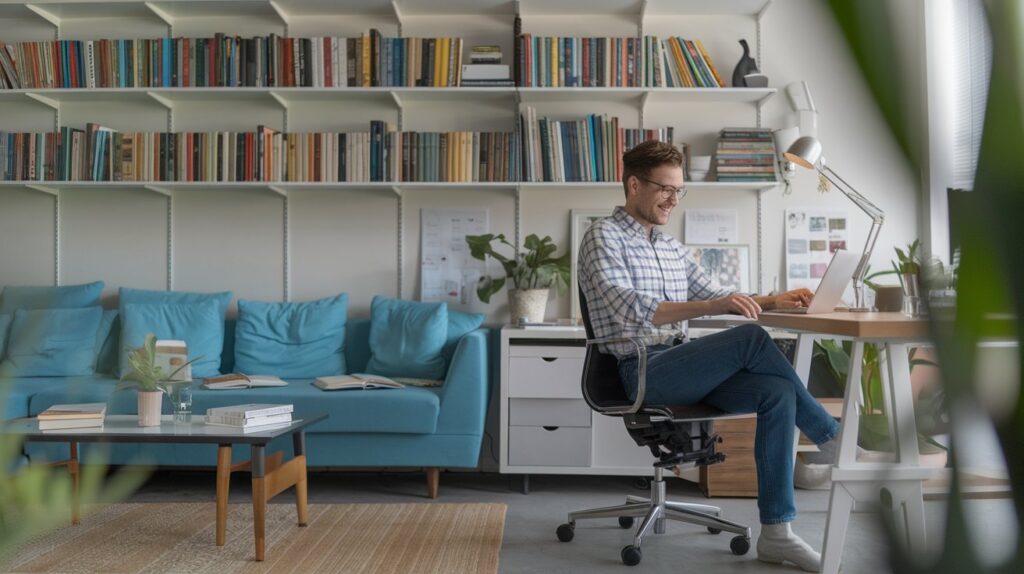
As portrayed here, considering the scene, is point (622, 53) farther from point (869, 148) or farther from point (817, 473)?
point (869, 148)

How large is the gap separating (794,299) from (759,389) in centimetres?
29

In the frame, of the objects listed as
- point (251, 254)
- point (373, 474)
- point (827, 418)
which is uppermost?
point (251, 254)

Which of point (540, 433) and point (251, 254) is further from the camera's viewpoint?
point (251, 254)

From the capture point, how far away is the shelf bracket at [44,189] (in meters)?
4.15

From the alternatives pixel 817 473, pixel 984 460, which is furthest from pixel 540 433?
pixel 984 460

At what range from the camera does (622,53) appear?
3.99 meters

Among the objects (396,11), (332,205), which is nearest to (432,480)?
(332,205)

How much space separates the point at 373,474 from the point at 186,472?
0.86m

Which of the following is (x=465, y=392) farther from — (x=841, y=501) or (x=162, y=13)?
(x=162, y=13)

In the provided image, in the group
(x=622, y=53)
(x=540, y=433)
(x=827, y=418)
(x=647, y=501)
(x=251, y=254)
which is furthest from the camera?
(x=251, y=254)

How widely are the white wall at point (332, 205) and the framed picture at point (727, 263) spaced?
54 millimetres

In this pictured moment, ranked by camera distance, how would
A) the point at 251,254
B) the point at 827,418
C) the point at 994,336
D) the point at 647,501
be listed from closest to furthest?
the point at 994,336 < the point at 827,418 < the point at 647,501 < the point at 251,254

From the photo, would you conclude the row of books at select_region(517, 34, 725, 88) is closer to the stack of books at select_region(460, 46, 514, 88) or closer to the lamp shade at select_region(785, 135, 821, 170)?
the stack of books at select_region(460, 46, 514, 88)

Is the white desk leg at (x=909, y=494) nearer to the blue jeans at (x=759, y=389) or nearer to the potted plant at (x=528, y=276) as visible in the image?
the blue jeans at (x=759, y=389)
